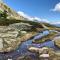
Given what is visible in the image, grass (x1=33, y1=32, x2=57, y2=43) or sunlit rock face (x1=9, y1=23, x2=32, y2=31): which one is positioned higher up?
sunlit rock face (x1=9, y1=23, x2=32, y2=31)

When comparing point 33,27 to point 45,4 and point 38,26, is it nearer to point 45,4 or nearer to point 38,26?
point 38,26

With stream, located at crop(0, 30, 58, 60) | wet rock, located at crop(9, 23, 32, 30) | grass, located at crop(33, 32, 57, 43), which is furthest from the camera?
wet rock, located at crop(9, 23, 32, 30)

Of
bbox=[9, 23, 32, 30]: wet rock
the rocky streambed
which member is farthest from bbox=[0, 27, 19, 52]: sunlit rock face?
bbox=[9, 23, 32, 30]: wet rock

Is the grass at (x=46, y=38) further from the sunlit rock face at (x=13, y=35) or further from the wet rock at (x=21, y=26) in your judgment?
the wet rock at (x=21, y=26)

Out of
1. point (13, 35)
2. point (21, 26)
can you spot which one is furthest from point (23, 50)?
point (21, 26)

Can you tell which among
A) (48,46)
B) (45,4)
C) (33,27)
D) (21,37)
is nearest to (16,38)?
(21,37)

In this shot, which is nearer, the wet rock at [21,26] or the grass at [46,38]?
the grass at [46,38]

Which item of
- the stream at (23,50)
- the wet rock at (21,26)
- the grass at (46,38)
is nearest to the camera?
the stream at (23,50)

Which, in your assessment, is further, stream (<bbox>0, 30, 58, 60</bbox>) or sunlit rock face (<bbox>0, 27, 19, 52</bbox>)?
sunlit rock face (<bbox>0, 27, 19, 52</bbox>)

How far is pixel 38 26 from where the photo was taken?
5316 mm

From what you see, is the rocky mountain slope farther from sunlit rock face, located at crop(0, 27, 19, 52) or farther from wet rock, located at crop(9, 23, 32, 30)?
sunlit rock face, located at crop(0, 27, 19, 52)

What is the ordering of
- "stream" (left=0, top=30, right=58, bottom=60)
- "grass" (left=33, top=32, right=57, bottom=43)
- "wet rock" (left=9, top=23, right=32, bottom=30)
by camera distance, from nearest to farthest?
"stream" (left=0, top=30, right=58, bottom=60)
"grass" (left=33, top=32, right=57, bottom=43)
"wet rock" (left=9, top=23, right=32, bottom=30)

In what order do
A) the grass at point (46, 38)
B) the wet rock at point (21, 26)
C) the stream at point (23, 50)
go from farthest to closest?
the wet rock at point (21, 26) < the grass at point (46, 38) < the stream at point (23, 50)

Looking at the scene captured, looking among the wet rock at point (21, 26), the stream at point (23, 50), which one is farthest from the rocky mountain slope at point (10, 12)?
the stream at point (23, 50)
